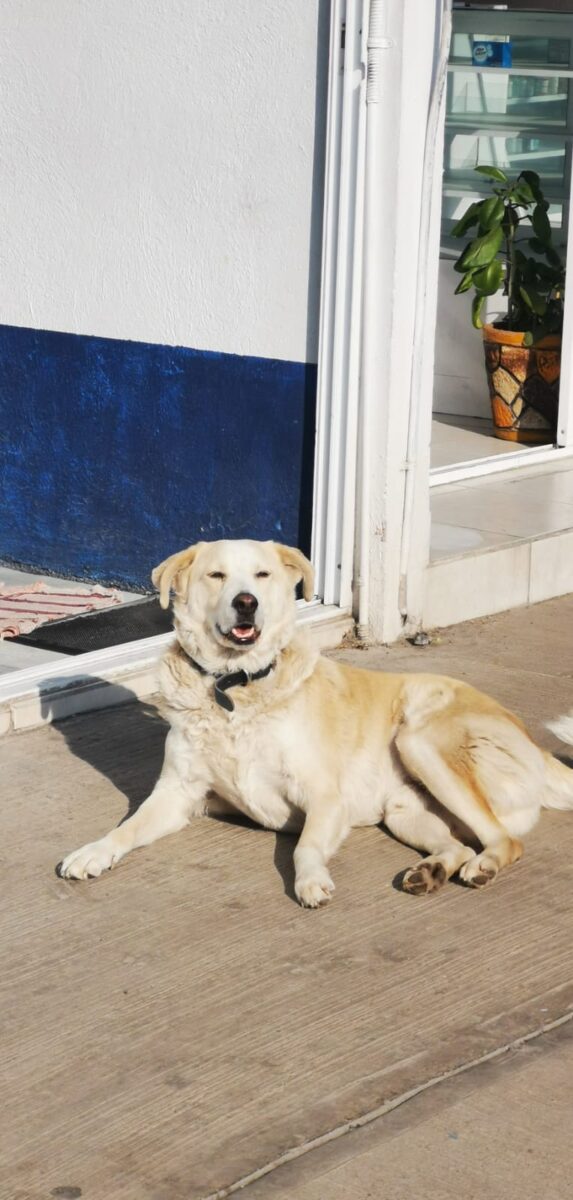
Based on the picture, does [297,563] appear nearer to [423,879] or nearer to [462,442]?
[423,879]

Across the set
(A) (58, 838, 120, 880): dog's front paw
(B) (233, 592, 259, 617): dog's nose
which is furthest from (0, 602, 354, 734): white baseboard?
(A) (58, 838, 120, 880): dog's front paw

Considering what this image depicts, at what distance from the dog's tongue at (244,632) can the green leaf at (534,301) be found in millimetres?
5881

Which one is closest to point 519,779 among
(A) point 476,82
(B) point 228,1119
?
(B) point 228,1119

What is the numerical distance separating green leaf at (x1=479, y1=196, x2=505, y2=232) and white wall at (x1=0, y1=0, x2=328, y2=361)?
3.31 metres

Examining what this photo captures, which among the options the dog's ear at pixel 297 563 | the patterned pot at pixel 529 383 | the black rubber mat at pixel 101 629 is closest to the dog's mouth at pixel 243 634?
the dog's ear at pixel 297 563

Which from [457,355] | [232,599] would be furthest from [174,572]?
[457,355]

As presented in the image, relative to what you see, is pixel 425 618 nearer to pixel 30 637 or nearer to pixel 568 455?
pixel 30 637

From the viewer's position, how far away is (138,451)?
746cm

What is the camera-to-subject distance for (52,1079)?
3.34 m

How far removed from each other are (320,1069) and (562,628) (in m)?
3.94

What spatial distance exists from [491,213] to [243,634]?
6065 millimetres

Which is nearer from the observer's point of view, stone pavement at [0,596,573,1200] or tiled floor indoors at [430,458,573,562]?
stone pavement at [0,596,573,1200]

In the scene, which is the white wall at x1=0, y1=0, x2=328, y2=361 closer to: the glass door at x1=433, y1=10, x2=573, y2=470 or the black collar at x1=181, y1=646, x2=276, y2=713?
the black collar at x1=181, y1=646, x2=276, y2=713

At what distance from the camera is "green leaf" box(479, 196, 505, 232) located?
9742 millimetres
